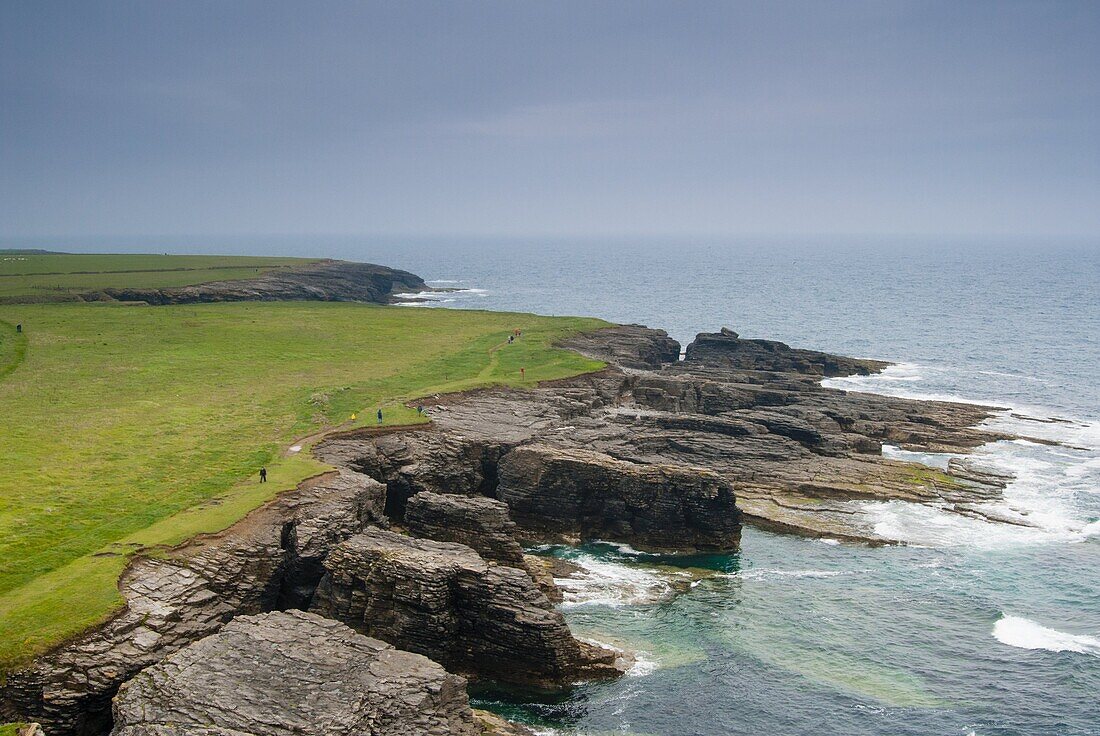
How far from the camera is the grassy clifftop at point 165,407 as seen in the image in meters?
37.2

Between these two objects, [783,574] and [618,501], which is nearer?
[783,574]

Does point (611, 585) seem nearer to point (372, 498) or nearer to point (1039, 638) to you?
point (372, 498)

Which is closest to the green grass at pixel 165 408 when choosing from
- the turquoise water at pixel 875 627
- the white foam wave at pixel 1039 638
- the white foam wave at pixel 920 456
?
the turquoise water at pixel 875 627

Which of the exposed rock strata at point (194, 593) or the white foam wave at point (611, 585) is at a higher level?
the exposed rock strata at point (194, 593)

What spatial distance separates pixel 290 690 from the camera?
30.1 meters

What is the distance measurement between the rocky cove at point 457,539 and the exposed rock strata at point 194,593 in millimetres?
81

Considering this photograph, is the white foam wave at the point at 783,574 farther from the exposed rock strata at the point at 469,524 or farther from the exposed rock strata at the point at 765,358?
the exposed rock strata at the point at 765,358

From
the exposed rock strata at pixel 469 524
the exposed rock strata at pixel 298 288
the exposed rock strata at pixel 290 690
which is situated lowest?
the exposed rock strata at pixel 290 690

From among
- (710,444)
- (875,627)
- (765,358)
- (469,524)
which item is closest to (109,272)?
(765,358)

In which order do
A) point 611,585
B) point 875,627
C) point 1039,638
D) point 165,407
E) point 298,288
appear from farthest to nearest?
point 298,288
point 165,407
point 611,585
point 875,627
point 1039,638

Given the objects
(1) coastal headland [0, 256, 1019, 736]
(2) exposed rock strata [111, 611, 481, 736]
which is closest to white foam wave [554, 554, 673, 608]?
(1) coastal headland [0, 256, 1019, 736]

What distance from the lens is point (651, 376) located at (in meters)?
79.9

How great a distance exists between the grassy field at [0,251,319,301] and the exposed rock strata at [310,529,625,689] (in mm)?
96298

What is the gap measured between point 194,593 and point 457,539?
1438cm
